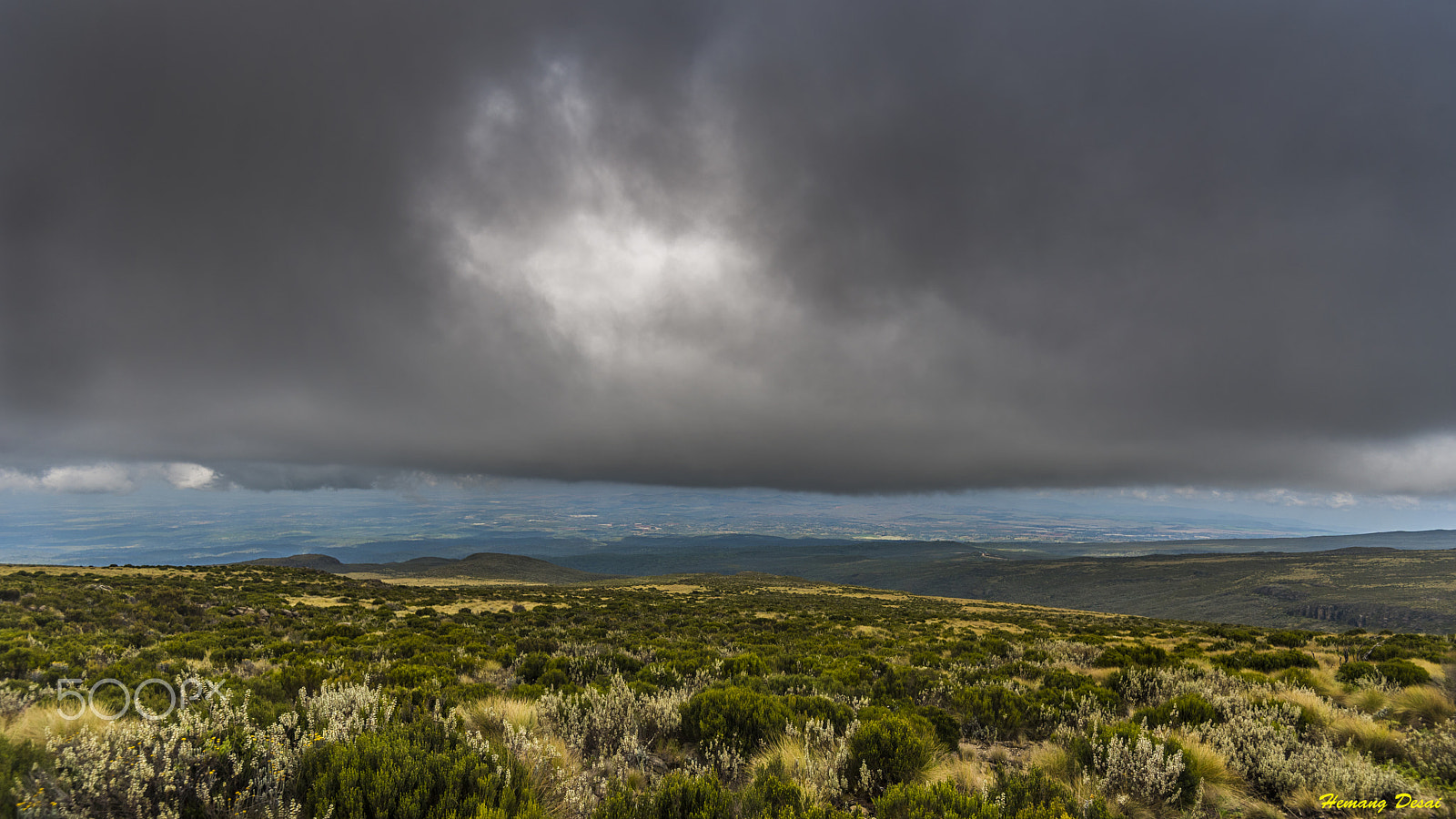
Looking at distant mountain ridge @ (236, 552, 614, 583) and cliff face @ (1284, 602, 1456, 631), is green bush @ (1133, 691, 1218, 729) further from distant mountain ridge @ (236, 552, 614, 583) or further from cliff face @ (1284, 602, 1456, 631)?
cliff face @ (1284, 602, 1456, 631)

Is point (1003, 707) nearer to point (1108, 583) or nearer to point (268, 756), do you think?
point (268, 756)

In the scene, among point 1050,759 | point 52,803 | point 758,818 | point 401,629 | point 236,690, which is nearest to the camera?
point 52,803

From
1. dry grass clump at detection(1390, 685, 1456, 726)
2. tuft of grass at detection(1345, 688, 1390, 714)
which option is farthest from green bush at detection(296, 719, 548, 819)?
tuft of grass at detection(1345, 688, 1390, 714)

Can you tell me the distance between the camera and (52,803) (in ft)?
10.5

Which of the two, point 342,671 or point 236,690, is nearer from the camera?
point 236,690

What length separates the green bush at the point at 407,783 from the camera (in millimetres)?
3812

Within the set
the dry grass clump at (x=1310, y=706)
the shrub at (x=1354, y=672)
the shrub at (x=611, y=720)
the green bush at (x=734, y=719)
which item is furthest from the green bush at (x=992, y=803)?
the shrub at (x=1354, y=672)

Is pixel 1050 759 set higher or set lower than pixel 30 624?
higher

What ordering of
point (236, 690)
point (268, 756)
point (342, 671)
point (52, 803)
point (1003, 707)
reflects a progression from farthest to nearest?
point (342, 671) → point (1003, 707) → point (236, 690) → point (268, 756) → point (52, 803)

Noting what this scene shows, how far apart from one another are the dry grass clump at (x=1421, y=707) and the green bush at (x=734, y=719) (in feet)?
30.7

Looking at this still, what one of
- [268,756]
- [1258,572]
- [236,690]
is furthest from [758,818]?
[1258,572]

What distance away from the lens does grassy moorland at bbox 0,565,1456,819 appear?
400 centimetres

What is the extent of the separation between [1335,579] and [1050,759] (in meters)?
206
